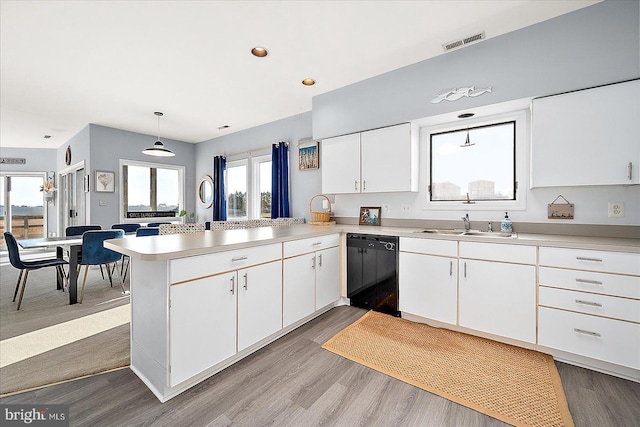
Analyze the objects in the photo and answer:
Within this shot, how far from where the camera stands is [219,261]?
1.83m

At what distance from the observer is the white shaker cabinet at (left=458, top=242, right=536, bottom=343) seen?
6.88 feet

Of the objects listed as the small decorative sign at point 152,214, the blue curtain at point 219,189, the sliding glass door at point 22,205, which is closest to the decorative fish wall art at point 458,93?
the blue curtain at point 219,189

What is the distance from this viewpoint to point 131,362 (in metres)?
1.96

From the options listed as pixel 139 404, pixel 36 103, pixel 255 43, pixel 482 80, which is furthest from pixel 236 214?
pixel 482 80

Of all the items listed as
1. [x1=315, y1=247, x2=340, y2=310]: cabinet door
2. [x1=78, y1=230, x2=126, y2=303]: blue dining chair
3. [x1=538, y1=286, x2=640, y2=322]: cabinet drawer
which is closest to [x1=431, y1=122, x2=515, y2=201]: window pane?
[x1=538, y1=286, x2=640, y2=322]: cabinet drawer

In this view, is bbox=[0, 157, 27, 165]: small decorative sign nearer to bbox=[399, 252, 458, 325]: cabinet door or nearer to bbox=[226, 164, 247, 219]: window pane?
bbox=[226, 164, 247, 219]: window pane

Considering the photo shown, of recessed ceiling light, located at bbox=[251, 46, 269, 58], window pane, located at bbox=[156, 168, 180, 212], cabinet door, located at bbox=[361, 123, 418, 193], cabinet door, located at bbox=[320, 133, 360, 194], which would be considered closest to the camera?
recessed ceiling light, located at bbox=[251, 46, 269, 58]

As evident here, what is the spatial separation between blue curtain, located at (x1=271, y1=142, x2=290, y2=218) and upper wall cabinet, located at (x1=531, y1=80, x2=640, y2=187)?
327cm

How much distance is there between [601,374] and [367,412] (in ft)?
5.55

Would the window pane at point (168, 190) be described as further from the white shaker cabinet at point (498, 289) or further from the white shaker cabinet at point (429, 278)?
the white shaker cabinet at point (498, 289)

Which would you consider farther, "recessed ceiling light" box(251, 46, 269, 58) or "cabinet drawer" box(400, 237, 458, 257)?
"recessed ceiling light" box(251, 46, 269, 58)

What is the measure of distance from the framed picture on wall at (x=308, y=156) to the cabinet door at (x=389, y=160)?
109cm

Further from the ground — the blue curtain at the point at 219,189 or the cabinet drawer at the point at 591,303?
the blue curtain at the point at 219,189

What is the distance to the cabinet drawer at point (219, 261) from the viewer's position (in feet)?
5.31
